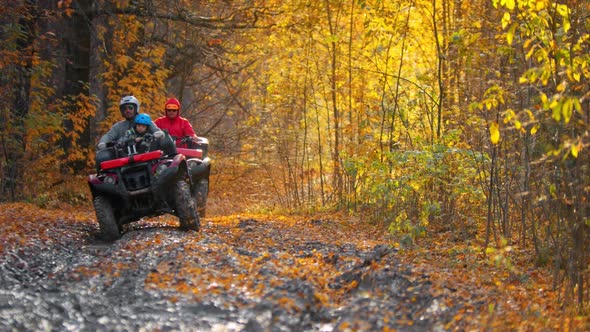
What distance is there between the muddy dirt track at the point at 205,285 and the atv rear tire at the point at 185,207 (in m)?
0.33

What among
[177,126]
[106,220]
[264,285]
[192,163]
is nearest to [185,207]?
[106,220]

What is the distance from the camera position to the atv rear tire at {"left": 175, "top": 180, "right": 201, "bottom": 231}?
10977 mm

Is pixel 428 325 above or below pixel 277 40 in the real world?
below

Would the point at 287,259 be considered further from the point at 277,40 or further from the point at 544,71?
the point at 277,40

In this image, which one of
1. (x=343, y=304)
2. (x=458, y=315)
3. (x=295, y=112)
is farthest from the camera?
(x=295, y=112)

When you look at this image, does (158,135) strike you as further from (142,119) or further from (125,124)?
(125,124)

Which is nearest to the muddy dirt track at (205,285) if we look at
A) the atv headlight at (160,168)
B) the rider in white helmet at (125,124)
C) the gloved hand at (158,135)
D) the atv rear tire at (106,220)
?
the atv rear tire at (106,220)

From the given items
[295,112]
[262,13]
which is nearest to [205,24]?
[262,13]

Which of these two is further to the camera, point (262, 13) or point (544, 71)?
point (262, 13)

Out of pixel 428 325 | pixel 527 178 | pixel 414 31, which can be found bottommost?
pixel 428 325

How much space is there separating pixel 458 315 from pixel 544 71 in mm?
1908

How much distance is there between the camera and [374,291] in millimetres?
7305

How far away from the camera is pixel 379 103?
14867 mm

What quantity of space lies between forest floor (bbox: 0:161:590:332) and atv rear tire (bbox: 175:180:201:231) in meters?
0.25
